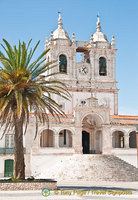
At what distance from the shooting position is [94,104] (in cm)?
4506

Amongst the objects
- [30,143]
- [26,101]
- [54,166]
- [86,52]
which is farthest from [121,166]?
[86,52]

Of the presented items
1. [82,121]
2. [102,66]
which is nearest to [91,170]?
[82,121]

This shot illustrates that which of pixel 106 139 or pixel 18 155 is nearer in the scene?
pixel 18 155

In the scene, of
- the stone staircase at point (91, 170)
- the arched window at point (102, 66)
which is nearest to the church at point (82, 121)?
the arched window at point (102, 66)

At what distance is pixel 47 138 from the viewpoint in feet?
151

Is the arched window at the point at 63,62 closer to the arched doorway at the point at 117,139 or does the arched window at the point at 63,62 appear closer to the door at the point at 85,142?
the door at the point at 85,142

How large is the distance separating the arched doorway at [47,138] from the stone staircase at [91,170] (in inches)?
180

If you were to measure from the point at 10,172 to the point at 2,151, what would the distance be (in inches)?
99.8

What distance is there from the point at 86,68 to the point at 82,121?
9167 mm

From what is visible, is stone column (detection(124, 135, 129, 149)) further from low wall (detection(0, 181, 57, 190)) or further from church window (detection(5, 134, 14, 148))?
low wall (detection(0, 181, 57, 190))

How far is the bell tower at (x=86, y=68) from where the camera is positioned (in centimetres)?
5181

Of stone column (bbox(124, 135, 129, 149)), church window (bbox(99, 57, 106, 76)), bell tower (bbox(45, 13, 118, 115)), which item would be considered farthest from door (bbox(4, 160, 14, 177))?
church window (bbox(99, 57, 106, 76))

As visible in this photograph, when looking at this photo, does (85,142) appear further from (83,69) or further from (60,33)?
(60,33)

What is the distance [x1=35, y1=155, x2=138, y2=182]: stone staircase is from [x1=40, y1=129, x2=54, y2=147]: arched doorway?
15.0 ft
